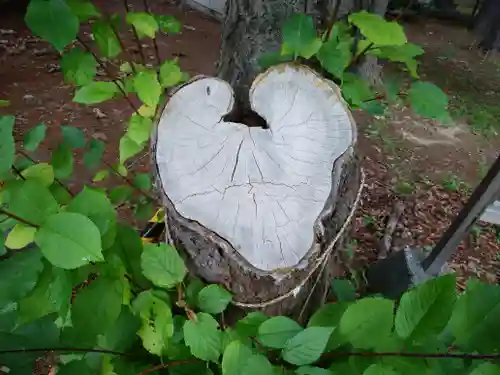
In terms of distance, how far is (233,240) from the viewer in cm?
92

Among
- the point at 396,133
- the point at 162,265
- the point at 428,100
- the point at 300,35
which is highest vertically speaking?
the point at 300,35

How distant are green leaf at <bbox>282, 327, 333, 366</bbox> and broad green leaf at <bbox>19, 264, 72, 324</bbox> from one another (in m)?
0.40

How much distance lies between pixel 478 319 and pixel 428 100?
0.56 meters

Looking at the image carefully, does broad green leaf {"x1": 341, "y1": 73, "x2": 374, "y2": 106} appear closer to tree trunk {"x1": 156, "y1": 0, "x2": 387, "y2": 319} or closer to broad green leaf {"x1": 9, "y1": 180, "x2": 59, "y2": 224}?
tree trunk {"x1": 156, "y1": 0, "x2": 387, "y2": 319}

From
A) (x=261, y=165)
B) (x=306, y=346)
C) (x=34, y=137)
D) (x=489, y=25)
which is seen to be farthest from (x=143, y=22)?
(x=489, y=25)

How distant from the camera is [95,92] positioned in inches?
45.0

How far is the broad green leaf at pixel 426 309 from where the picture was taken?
28.4 inches

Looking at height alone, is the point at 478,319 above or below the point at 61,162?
above

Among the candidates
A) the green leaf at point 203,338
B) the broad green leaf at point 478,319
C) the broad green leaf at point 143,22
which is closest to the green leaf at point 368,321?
the broad green leaf at point 478,319

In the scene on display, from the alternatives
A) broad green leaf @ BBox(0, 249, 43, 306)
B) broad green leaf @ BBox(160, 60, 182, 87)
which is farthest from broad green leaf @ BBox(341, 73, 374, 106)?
broad green leaf @ BBox(0, 249, 43, 306)

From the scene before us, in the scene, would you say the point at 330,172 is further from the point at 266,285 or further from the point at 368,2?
the point at 368,2

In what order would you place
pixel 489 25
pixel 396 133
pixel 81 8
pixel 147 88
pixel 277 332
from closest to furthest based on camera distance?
pixel 277 332
pixel 81 8
pixel 147 88
pixel 396 133
pixel 489 25

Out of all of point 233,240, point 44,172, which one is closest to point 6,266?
point 44,172

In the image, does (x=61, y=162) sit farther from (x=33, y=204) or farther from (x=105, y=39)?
(x=33, y=204)
